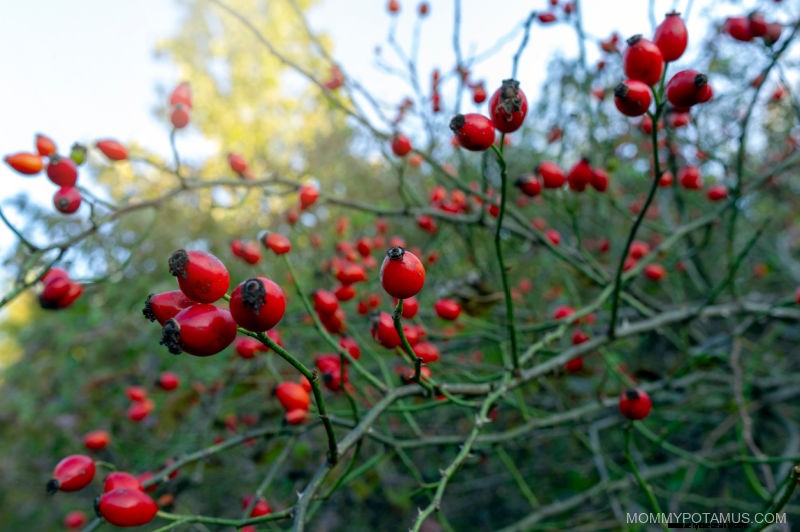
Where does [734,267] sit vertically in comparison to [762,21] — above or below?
below

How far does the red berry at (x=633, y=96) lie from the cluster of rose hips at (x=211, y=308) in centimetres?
70

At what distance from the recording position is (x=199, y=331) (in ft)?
2.18

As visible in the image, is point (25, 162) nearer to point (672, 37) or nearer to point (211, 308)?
point (211, 308)

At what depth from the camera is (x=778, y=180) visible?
339 cm

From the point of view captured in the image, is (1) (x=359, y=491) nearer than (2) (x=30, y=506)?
Yes

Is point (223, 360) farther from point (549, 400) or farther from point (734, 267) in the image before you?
point (734, 267)

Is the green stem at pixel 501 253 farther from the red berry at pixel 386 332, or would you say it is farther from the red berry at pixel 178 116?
the red berry at pixel 178 116

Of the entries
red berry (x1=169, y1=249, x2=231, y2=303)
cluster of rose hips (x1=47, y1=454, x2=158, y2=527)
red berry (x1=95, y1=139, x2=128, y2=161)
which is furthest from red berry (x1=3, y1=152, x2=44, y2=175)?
red berry (x1=169, y1=249, x2=231, y2=303)

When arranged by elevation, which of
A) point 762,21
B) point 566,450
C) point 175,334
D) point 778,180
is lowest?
point 175,334

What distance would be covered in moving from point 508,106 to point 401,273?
35 centimetres

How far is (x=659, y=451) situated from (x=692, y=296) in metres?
1.13

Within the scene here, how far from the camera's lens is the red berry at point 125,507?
0.91 metres

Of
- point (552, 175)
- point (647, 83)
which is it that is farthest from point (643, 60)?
point (552, 175)

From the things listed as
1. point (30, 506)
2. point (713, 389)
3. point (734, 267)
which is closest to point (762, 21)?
point (734, 267)
